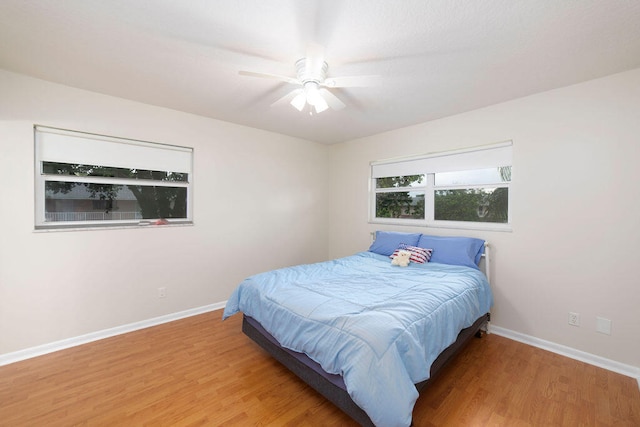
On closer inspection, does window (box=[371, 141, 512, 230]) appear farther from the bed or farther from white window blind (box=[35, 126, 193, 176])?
white window blind (box=[35, 126, 193, 176])

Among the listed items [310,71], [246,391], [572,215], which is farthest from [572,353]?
[310,71]

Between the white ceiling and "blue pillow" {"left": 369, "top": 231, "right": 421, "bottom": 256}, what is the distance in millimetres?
1619

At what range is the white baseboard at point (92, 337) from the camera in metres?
2.27

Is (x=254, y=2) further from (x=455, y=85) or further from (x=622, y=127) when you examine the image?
(x=622, y=127)

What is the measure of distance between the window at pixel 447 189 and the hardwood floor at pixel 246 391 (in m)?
1.44

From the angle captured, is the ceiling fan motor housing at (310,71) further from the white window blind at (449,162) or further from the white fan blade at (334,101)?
the white window blind at (449,162)

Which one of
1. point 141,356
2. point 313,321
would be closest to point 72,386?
point 141,356

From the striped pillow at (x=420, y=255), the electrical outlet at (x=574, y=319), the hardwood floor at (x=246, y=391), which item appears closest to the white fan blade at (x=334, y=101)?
the striped pillow at (x=420, y=255)

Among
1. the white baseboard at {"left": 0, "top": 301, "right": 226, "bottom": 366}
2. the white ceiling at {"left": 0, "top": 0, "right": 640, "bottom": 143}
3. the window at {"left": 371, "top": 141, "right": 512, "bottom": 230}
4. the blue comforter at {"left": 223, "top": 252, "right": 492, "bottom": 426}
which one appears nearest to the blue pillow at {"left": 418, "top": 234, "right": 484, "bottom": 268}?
the blue comforter at {"left": 223, "top": 252, "right": 492, "bottom": 426}

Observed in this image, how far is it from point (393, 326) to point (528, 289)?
203 cm

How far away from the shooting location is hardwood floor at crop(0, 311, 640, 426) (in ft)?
5.47

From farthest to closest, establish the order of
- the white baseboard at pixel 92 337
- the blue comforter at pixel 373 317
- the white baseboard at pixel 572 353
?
1. the white baseboard at pixel 92 337
2. the white baseboard at pixel 572 353
3. the blue comforter at pixel 373 317

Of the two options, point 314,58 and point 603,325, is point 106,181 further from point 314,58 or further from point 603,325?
point 603,325

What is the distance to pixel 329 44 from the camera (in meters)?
1.82
